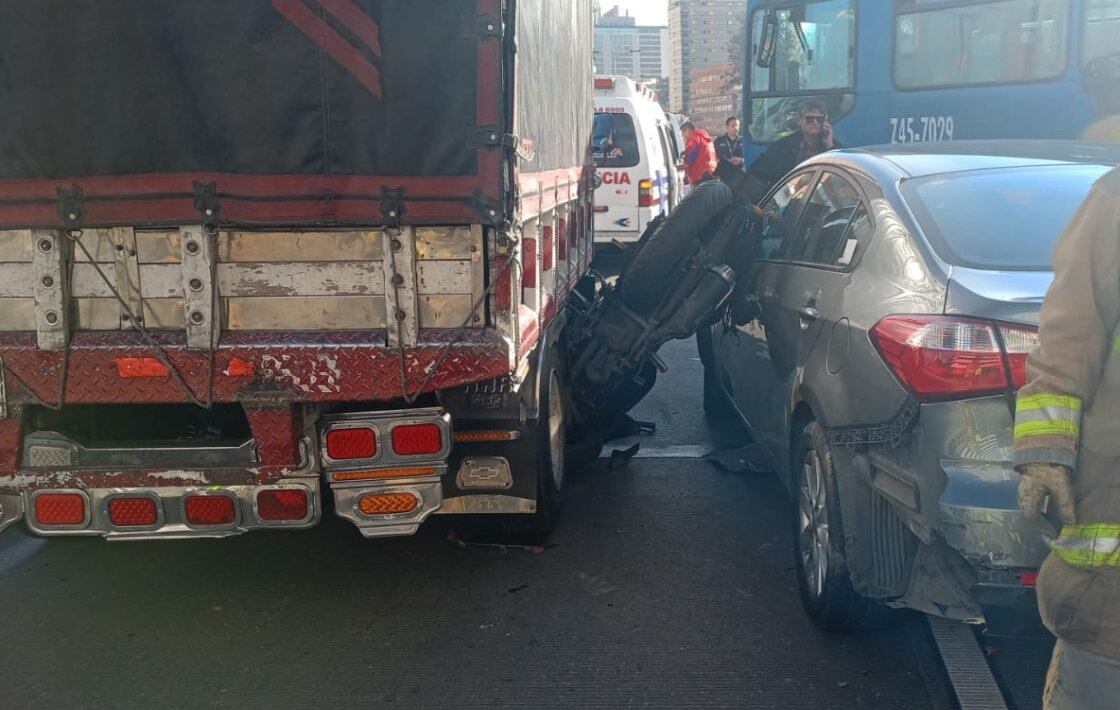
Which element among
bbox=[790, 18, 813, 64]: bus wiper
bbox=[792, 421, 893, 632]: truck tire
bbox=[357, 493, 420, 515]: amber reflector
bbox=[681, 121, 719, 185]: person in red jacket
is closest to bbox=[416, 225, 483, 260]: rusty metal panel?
bbox=[357, 493, 420, 515]: amber reflector

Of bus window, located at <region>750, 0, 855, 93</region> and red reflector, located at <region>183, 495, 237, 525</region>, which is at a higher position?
bus window, located at <region>750, 0, 855, 93</region>

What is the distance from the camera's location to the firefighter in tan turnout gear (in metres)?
2.10

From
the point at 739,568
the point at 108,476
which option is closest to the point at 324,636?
the point at 108,476

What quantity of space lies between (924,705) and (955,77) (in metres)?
7.54

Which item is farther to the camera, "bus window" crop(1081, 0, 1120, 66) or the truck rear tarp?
"bus window" crop(1081, 0, 1120, 66)

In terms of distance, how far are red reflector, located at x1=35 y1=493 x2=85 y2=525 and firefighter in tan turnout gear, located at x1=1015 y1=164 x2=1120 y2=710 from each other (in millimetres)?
3067

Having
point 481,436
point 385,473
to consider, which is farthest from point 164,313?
point 481,436

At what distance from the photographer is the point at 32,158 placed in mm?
3510

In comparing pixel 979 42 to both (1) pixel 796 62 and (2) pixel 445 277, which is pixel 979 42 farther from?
(2) pixel 445 277

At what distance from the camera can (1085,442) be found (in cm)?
213

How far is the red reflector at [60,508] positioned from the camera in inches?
143

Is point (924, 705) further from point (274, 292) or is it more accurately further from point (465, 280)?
point (274, 292)

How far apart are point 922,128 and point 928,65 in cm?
57

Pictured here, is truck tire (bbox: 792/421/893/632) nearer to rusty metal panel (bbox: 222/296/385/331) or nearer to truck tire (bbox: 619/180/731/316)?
truck tire (bbox: 619/180/731/316)
